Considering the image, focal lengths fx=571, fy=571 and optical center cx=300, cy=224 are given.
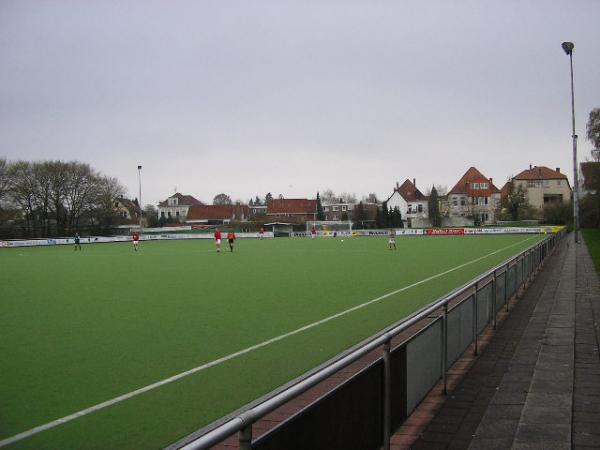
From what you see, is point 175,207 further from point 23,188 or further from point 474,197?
point 23,188

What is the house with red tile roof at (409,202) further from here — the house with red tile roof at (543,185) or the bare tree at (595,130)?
the bare tree at (595,130)

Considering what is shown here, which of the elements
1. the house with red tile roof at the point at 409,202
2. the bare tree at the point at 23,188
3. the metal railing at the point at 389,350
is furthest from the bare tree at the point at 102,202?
the metal railing at the point at 389,350

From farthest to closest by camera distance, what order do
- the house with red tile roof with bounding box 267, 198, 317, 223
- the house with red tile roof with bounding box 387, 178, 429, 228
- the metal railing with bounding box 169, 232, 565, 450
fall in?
the house with red tile roof with bounding box 267, 198, 317, 223 < the house with red tile roof with bounding box 387, 178, 429, 228 < the metal railing with bounding box 169, 232, 565, 450

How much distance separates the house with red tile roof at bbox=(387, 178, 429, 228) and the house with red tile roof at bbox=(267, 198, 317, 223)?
18034mm

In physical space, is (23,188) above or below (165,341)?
above

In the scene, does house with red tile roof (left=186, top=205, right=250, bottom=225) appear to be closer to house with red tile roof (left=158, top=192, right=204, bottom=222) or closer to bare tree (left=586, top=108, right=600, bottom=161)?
house with red tile roof (left=158, top=192, right=204, bottom=222)

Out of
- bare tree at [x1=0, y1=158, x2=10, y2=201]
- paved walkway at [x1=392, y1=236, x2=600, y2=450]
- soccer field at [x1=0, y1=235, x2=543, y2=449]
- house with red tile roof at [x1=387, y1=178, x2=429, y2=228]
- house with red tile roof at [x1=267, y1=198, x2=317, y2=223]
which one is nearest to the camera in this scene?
paved walkway at [x1=392, y1=236, x2=600, y2=450]

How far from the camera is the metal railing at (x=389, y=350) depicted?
2535 mm

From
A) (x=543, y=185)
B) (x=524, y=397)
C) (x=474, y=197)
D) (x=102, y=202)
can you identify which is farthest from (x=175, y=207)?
(x=524, y=397)

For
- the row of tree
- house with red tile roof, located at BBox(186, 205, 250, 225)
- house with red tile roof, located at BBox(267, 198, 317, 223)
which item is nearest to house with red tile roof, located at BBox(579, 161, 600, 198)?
the row of tree

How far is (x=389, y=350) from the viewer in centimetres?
443

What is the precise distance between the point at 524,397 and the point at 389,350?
Answer: 7.80ft

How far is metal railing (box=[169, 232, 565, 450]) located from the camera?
2.54m

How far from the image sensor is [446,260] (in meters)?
26.9
